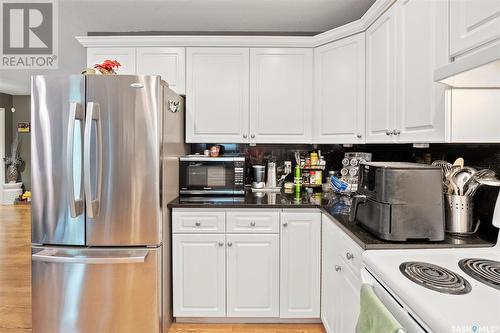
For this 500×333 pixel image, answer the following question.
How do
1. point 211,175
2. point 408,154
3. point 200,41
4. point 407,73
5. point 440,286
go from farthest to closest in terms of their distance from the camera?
point 200,41 → point 211,175 → point 408,154 → point 407,73 → point 440,286

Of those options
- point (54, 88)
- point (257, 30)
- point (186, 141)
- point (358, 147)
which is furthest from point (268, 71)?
point (54, 88)

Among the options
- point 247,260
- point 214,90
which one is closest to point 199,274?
point 247,260

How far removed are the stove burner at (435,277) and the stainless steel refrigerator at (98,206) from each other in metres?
1.43

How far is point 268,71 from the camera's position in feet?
8.13

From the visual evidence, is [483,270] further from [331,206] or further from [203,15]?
[203,15]

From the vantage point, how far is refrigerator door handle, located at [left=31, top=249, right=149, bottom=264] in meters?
1.78

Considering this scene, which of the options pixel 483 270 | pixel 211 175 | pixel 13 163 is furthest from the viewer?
pixel 13 163

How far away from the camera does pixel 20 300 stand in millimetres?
2449

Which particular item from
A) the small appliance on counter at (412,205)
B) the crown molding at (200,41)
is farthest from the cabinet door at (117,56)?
the small appliance on counter at (412,205)

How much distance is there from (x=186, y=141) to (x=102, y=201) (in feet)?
2.91

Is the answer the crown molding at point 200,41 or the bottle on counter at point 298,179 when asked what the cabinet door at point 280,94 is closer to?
the crown molding at point 200,41

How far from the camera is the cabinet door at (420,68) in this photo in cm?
135

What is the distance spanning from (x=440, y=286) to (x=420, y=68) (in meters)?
1.12

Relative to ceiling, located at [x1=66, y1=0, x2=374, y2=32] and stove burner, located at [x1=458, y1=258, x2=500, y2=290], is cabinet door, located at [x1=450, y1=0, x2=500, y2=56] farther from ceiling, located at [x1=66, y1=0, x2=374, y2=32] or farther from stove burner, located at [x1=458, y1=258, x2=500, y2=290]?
ceiling, located at [x1=66, y1=0, x2=374, y2=32]
